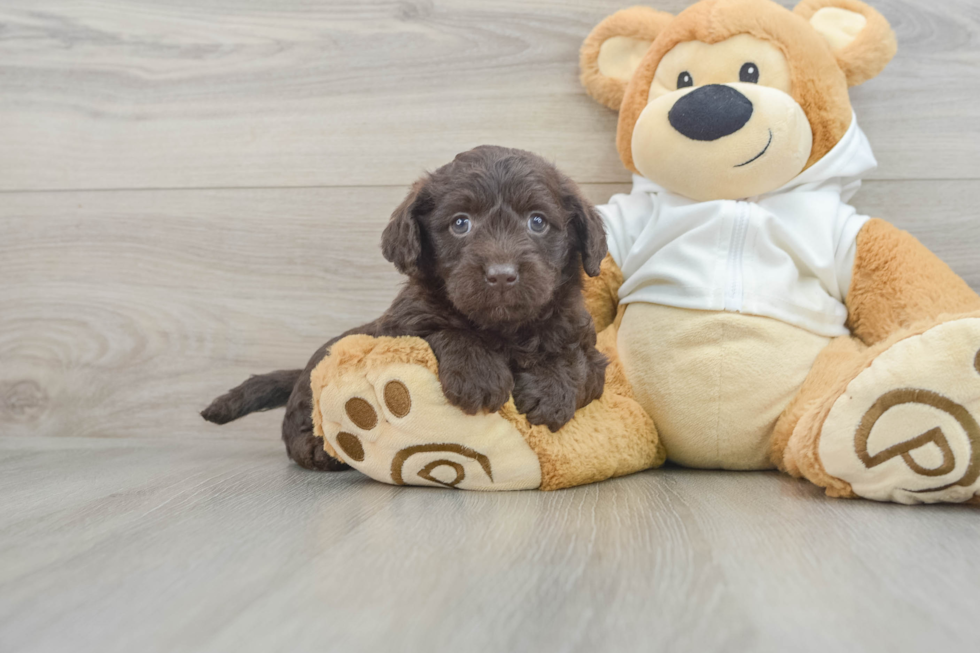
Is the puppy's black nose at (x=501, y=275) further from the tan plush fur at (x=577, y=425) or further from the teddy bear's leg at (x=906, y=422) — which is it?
the teddy bear's leg at (x=906, y=422)

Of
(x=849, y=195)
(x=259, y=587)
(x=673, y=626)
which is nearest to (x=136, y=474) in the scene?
(x=259, y=587)

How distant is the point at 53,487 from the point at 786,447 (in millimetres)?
1343

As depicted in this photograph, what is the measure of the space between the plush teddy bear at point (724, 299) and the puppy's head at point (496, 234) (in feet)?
0.47

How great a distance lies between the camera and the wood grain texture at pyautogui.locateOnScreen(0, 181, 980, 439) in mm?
1834

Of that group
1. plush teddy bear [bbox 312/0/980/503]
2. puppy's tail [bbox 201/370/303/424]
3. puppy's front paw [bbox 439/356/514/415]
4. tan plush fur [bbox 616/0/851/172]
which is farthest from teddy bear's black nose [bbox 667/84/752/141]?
puppy's tail [bbox 201/370/303/424]

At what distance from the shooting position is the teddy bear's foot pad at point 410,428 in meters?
1.12

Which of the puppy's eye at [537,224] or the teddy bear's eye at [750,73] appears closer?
the puppy's eye at [537,224]

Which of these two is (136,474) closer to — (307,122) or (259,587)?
(259,587)

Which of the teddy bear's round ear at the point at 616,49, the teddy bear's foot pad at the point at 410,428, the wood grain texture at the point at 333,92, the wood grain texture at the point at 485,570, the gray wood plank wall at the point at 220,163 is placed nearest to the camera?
the wood grain texture at the point at 485,570

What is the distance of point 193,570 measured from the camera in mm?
831

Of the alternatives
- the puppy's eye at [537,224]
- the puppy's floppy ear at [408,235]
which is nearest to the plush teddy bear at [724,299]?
the puppy's floppy ear at [408,235]

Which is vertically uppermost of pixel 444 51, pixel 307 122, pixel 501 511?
pixel 444 51

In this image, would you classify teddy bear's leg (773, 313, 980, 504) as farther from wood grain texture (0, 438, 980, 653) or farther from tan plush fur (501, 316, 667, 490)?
tan plush fur (501, 316, 667, 490)

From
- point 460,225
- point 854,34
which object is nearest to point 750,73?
point 854,34
